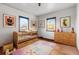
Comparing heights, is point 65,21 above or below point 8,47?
above

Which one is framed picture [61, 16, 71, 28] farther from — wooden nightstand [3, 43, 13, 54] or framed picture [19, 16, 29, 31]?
wooden nightstand [3, 43, 13, 54]

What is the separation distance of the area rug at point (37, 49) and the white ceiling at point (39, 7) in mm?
498

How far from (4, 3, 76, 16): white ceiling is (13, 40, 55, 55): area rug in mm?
498

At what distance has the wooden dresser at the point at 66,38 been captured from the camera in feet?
3.89

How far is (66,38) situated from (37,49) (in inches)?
19.4

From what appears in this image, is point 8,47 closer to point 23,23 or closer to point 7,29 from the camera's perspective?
point 7,29

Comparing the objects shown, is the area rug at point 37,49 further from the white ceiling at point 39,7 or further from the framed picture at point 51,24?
the white ceiling at point 39,7

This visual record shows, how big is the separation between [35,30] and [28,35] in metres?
0.14

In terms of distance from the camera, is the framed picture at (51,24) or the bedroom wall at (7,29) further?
the framed picture at (51,24)

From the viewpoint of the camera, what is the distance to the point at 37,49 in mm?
1196

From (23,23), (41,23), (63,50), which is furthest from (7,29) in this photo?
(63,50)

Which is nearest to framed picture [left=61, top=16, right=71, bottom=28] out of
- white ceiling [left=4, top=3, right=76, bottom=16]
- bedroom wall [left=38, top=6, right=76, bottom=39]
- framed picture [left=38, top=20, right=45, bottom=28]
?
bedroom wall [left=38, top=6, right=76, bottom=39]

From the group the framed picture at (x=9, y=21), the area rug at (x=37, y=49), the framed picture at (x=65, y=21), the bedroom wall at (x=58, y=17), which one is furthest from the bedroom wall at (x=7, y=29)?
the framed picture at (x=65, y=21)

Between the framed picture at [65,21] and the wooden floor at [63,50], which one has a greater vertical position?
the framed picture at [65,21]
